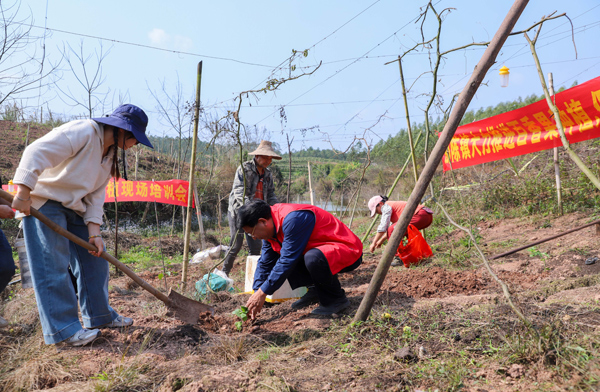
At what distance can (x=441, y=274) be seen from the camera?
3902 millimetres

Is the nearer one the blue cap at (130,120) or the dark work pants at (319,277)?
the blue cap at (130,120)

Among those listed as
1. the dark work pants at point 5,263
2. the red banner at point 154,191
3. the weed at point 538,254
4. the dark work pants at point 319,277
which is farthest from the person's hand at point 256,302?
the red banner at point 154,191

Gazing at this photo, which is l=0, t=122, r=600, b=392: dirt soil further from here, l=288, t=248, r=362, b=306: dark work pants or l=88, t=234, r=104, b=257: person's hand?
A: l=88, t=234, r=104, b=257: person's hand

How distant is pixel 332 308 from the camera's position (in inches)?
119

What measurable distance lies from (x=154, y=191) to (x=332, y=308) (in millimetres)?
4699

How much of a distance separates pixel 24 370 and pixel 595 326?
2.97m

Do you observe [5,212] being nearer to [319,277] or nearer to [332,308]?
[319,277]

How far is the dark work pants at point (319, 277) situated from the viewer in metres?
2.78

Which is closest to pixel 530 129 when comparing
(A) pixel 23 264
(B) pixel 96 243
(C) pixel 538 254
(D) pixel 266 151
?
(C) pixel 538 254

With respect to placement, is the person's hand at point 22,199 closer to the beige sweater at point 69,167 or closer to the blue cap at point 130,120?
the beige sweater at point 69,167

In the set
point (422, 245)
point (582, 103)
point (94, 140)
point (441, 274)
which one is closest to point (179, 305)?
point (94, 140)

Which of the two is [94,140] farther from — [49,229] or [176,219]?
[176,219]

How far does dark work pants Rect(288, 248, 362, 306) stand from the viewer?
9.13 feet

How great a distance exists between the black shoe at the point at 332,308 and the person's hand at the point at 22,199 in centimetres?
202
